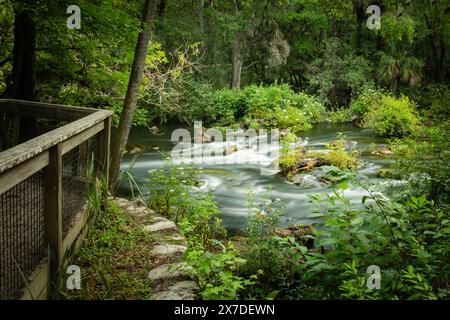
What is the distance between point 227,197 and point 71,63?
424 centimetres

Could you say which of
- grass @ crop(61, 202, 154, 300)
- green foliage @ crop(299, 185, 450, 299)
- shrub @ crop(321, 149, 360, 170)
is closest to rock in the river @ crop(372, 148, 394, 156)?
shrub @ crop(321, 149, 360, 170)

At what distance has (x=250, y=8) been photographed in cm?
2389

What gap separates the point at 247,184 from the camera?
10352 millimetres

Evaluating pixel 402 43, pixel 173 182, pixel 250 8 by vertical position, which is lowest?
pixel 173 182

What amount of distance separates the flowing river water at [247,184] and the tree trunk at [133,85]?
7.43 feet

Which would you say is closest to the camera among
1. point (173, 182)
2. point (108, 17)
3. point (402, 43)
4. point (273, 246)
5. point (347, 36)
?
point (273, 246)

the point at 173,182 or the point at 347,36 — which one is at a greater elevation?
the point at 347,36

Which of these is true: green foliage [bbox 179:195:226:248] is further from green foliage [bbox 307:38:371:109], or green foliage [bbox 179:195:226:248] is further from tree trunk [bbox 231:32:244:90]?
tree trunk [bbox 231:32:244:90]

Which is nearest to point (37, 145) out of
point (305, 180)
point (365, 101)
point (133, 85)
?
point (133, 85)

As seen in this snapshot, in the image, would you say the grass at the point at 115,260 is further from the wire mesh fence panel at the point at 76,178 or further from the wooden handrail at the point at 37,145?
the wooden handrail at the point at 37,145

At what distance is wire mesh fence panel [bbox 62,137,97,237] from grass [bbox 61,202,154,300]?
16.5 inches
